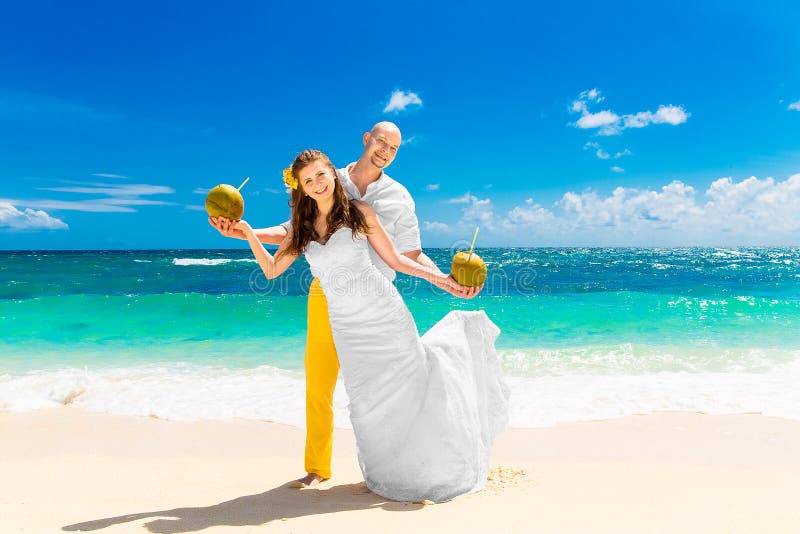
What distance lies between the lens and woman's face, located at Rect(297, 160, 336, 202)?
3289mm

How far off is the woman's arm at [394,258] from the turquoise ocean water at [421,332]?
2758 millimetres

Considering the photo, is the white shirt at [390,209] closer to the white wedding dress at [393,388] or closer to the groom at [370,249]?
the groom at [370,249]

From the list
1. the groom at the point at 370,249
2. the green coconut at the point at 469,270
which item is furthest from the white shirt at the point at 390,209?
the green coconut at the point at 469,270

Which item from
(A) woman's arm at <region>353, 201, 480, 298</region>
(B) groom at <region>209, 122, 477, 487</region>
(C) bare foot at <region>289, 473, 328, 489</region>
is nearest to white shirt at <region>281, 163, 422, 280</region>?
(B) groom at <region>209, 122, 477, 487</region>

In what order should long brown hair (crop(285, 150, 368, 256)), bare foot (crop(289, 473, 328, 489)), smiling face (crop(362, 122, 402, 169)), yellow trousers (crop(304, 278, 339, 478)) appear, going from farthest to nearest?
bare foot (crop(289, 473, 328, 489)) < yellow trousers (crop(304, 278, 339, 478)) < smiling face (crop(362, 122, 402, 169)) < long brown hair (crop(285, 150, 368, 256))

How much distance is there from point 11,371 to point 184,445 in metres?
5.45

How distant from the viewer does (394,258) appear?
3.47m

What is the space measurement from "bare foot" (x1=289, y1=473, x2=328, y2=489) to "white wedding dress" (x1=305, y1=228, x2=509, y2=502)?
1.70ft

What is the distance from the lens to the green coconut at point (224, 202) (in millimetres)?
3209

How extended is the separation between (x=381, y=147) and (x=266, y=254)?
998 mm

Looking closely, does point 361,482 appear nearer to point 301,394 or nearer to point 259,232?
point 259,232

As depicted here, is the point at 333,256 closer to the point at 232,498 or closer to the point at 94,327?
the point at 232,498

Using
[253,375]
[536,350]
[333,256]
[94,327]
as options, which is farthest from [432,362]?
[94,327]

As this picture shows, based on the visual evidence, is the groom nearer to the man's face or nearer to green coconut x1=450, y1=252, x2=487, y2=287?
the man's face
